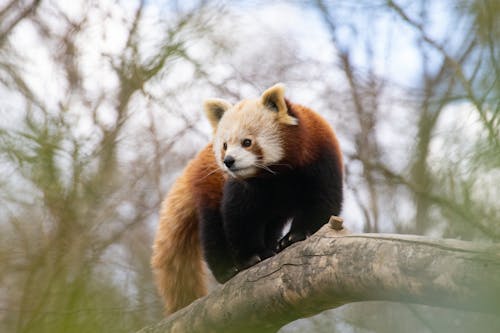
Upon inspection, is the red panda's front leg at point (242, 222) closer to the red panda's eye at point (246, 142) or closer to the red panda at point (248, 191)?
the red panda at point (248, 191)

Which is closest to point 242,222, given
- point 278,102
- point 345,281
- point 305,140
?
point 305,140

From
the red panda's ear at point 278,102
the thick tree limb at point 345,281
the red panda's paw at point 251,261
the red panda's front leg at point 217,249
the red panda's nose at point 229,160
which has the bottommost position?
the thick tree limb at point 345,281

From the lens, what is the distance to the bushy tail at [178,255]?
375 cm

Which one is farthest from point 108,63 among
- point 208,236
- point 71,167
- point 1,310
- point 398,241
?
point 398,241

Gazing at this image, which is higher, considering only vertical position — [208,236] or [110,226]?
[110,226]

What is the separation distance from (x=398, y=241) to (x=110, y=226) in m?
2.33

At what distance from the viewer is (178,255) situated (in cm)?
378

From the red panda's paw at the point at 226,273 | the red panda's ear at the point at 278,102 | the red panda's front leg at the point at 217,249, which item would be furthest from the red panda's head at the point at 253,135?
the red panda's paw at the point at 226,273

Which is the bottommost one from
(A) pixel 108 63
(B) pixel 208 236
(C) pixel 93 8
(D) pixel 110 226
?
(B) pixel 208 236

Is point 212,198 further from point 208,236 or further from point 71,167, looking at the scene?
point 71,167

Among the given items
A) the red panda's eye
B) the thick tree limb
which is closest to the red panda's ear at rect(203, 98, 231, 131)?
the red panda's eye

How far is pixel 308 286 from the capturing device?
2439 mm

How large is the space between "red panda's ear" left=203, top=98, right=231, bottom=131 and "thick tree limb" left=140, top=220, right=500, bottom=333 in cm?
118

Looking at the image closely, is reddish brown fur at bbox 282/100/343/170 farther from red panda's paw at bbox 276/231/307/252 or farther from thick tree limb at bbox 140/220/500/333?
thick tree limb at bbox 140/220/500/333
